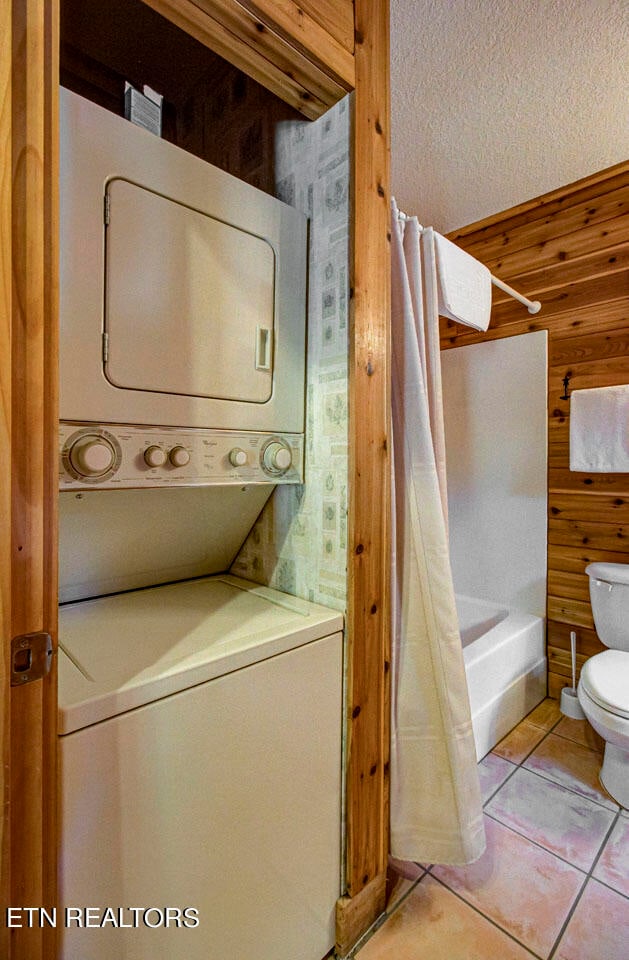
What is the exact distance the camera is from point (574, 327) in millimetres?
2395

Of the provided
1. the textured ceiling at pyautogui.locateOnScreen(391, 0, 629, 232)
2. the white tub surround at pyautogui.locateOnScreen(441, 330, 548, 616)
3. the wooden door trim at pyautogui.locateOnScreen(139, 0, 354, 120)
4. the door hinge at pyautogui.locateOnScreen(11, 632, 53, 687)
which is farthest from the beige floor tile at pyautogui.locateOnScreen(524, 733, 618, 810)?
the textured ceiling at pyautogui.locateOnScreen(391, 0, 629, 232)

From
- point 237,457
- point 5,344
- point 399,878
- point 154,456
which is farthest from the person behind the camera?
point 399,878

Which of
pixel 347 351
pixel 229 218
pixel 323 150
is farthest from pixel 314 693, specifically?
pixel 323 150

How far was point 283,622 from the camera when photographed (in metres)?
1.17

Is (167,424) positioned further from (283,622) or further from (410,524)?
(410,524)

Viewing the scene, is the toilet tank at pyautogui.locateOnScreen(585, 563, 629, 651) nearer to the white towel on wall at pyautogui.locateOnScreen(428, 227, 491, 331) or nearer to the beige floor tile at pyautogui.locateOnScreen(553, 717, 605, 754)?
the beige floor tile at pyautogui.locateOnScreen(553, 717, 605, 754)

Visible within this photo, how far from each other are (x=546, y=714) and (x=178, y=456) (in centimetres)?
238

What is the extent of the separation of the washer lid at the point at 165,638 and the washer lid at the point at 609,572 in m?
1.57

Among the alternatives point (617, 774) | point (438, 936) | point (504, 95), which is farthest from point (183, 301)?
point (617, 774)

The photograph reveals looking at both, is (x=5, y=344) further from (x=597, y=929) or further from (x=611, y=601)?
(x=611, y=601)

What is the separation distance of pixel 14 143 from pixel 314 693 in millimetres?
1198

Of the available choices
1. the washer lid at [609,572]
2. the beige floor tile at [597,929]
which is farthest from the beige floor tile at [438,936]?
the washer lid at [609,572]

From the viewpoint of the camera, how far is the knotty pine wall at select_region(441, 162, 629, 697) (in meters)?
2.26

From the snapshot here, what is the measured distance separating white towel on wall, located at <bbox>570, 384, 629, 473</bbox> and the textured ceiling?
1.06 m
